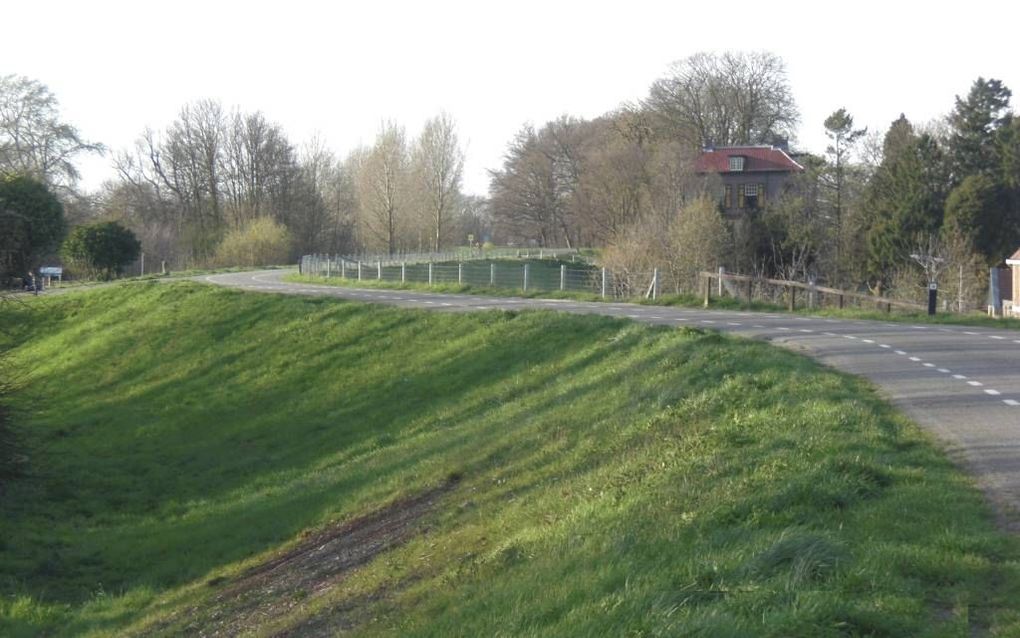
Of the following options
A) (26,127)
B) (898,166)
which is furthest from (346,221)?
(898,166)

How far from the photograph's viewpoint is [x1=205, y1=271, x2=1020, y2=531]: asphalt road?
32.9 feet

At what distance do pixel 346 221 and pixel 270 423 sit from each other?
7171 centimetres

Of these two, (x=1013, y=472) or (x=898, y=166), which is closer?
(x=1013, y=472)

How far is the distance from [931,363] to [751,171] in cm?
6108

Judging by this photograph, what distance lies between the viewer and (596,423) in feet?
51.5

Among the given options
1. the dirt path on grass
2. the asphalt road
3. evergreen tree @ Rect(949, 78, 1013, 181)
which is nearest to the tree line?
evergreen tree @ Rect(949, 78, 1013, 181)

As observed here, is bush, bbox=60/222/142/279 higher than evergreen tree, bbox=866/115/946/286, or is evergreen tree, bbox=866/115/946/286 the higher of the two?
evergreen tree, bbox=866/115/946/286

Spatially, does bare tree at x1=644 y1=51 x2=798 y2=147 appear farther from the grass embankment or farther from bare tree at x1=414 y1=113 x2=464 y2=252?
the grass embankment

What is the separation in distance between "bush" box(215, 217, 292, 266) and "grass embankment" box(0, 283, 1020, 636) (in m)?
47.5

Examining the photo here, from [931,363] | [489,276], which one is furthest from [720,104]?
[931,363]

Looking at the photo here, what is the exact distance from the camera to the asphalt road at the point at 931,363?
1002 centimetres

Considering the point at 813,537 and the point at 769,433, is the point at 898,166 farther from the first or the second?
the point at 813,537

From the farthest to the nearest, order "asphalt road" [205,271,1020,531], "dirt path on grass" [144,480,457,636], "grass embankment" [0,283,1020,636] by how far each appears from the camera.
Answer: "dirt path on grass" [144,480,457,636]
"asphalt road" [205,271,1020,531]
"grass embankment" [0,283,1020,636]

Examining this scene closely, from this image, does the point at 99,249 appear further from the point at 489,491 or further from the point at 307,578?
the point at 307,578
